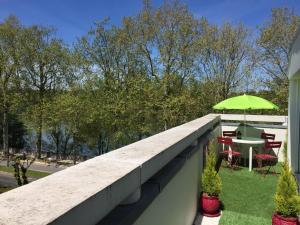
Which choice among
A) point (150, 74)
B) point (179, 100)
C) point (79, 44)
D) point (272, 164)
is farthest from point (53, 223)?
point (79, 44)

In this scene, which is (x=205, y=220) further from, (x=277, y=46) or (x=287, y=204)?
(x=277, y=46)

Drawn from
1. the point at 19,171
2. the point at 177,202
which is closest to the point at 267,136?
the point at 177,202

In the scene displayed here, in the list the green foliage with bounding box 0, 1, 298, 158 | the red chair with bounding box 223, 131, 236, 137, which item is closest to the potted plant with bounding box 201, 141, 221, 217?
the red chair with bounding box 223, 131, 236, 137

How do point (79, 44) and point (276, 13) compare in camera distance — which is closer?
point (276, 13)

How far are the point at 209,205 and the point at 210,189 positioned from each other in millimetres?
300

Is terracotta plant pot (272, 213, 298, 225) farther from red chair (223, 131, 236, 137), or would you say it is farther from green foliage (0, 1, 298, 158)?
green foliage (0, 1, 298, 158)

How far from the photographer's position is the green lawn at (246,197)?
19.5ft

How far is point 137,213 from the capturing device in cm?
225

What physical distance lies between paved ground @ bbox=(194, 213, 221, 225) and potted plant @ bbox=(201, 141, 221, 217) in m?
0.08

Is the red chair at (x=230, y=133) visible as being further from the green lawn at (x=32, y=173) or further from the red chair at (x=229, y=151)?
the green lawn at (x=32, y=173)

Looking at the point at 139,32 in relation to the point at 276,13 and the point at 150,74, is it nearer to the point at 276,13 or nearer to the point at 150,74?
the point at 150,74

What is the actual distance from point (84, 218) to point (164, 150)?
1.56 m

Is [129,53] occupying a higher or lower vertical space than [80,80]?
higher

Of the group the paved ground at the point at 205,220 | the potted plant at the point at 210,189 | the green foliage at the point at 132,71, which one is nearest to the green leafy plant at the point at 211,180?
the potted plant at the point at 210,189
